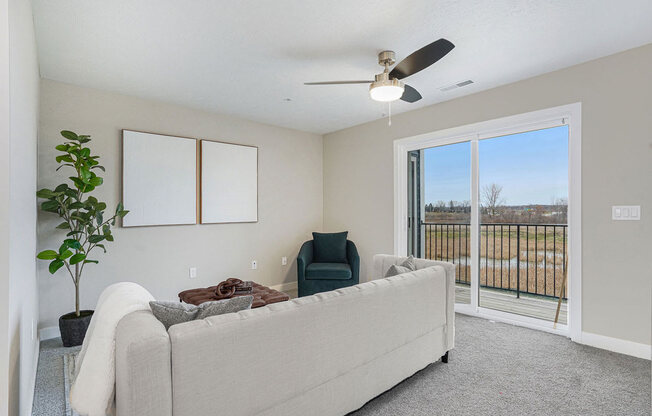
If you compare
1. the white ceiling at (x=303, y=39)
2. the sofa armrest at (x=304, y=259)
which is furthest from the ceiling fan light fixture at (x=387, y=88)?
the sofa armrest at (x=304, y=259)

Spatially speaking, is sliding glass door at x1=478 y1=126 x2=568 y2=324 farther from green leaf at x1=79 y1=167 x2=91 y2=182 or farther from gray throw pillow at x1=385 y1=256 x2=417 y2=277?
green leaf at x1=79 y1=167 x2=91 y2=182

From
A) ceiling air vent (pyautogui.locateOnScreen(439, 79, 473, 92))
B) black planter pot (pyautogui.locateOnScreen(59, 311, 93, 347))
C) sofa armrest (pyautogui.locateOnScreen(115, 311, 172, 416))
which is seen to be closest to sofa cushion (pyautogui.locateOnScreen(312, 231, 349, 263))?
ceiling air vent (pyautogui.locateOnScreen(439, 79, 473, 92))

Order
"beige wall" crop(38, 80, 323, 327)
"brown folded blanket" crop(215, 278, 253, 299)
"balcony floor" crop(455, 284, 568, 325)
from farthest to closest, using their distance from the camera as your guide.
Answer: "balcony floor" crop(455, 284, 568, 325)
"beige wall" crop(38, 80, 323, 327)
"brown folded blanket" crop(215, 278, 253, 299)

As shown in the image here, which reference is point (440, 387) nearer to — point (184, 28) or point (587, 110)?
point (587, 110)

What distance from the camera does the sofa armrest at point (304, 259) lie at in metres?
4.24

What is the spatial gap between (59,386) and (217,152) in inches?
113

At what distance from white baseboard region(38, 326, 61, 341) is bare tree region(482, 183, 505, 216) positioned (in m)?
4.65

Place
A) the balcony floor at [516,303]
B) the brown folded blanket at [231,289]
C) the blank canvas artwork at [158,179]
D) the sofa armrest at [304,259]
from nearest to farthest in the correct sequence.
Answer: the brown folded blanket at [231,289] → the balcony floor at [516,303] → the blank canvas artwork at [158,179] → the sofa armrest at [304,259]

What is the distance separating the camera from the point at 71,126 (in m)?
3.29

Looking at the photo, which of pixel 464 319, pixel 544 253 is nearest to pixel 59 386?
pixel 464 319

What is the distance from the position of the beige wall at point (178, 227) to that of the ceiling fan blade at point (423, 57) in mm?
2768

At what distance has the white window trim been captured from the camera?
2.95 meters

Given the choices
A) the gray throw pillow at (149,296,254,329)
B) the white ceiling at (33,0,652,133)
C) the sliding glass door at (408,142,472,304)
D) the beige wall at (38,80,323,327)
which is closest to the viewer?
the gray throw pillow at (149,296,254,329)

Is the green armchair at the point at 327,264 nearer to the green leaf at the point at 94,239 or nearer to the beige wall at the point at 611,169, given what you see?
the green leaf at the point at 94,239
